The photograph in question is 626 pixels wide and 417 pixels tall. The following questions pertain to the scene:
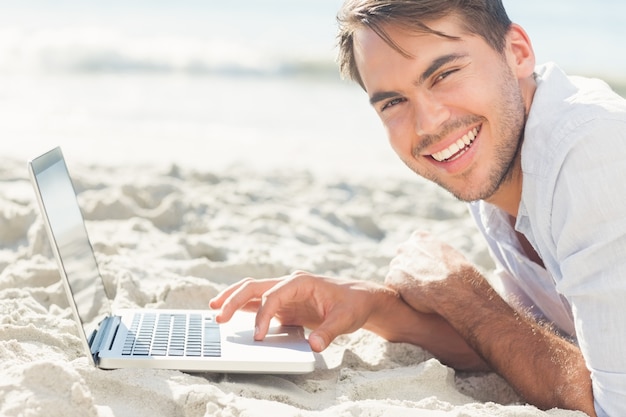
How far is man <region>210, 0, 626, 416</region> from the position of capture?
6.86ft

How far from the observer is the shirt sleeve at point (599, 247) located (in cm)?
205

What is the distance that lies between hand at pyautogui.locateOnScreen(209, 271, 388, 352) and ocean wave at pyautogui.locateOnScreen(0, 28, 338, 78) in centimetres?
860

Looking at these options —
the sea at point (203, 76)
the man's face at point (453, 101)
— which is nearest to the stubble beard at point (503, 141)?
the man's face at point (453, 101)

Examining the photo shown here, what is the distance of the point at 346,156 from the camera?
7031 millimetres

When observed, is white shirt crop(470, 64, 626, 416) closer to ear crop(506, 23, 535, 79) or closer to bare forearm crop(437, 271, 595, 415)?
bare forearm crop(437, 271, 595, 415)

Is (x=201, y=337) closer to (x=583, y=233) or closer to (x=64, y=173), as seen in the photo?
(x=64, y=173)

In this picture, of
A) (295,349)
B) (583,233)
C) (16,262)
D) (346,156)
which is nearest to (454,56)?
(583,233)

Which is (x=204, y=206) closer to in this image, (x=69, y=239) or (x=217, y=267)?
(x=217, y=267)

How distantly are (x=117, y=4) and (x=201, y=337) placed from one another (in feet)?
53.0

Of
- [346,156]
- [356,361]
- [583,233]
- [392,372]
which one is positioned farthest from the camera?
[346,156]

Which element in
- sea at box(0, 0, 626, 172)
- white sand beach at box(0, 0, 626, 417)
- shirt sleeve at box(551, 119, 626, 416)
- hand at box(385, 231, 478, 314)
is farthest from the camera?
sea at box(0, 0, 626, 172)

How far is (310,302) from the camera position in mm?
2781

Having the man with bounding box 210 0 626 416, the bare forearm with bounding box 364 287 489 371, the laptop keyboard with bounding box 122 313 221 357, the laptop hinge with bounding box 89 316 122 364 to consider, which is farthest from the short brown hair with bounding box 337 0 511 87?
the laptop hinge with bounding box 89 316 122 364

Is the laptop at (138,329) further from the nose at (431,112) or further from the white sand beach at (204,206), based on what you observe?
the nose at (431,112)
